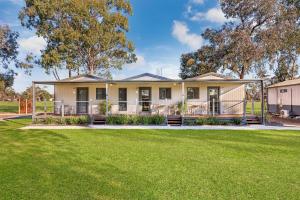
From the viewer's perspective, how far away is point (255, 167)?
5.68m

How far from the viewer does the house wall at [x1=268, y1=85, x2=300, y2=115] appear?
17.1 m

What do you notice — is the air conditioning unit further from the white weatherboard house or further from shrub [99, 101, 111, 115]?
shrub [99, 101, 111, 115]

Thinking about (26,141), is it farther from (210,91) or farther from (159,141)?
(210,91)

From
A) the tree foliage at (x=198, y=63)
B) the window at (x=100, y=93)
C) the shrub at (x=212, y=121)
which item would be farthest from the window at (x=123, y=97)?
the tree foliage at (x=198, y=63)

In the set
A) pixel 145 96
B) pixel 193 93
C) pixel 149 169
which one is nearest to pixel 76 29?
pixel 145 96

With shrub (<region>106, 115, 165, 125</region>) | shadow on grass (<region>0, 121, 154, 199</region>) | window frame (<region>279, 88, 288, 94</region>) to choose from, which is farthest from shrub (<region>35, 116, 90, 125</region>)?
window frame (<region>279, 88, 288, 94</region>)

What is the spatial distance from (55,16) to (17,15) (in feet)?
14.1

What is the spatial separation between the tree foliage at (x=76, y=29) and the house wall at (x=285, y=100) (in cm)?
1582

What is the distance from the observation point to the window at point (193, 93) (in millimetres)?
17891

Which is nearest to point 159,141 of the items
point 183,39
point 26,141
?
point 26,141

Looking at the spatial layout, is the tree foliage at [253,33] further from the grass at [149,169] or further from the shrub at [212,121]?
the grass at [149,169]

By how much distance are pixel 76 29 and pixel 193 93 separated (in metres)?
14.8

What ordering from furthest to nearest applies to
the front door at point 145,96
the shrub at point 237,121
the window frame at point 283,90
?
the window frame at point 283,90 → the front door at point 145,96 → the shrub at point 237,121

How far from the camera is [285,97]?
18.8m
